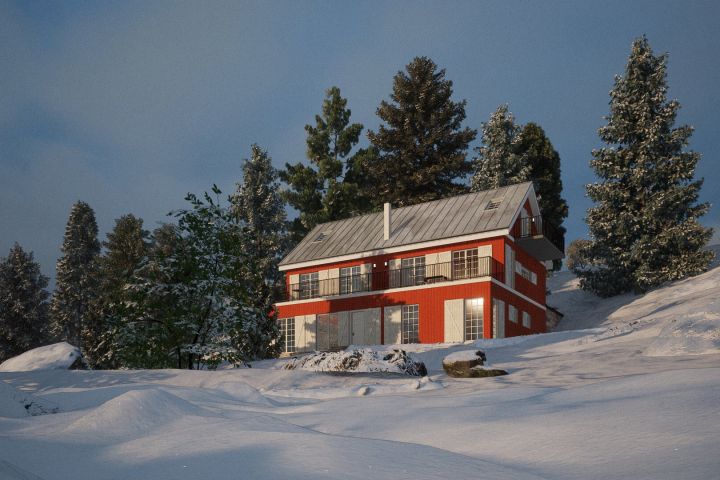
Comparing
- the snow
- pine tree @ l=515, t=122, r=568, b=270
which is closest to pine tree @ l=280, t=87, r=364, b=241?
pine tree @ l=515, t=122, r=568, b=270

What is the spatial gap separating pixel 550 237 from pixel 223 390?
25657 mm

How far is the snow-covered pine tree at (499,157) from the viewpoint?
144 ft

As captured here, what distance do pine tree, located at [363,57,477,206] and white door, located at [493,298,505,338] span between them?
1754cm

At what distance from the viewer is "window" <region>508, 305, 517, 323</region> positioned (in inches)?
1244

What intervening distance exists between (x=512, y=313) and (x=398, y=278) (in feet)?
20.2

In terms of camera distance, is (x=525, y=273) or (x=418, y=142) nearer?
(x=525, y=273)

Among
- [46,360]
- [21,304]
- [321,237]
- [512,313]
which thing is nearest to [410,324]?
[512,313]

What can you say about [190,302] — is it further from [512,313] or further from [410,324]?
[512,313]

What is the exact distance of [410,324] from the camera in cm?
3194

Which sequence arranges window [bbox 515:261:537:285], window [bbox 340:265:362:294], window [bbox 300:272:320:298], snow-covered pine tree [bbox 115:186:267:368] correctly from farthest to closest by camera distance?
window [bbox 300:272:320:298] → window [bbox 340:265:362:294] → window [bbox 515:261:537:285] → snow-covered pine tree [bbox 115:186:267:368]

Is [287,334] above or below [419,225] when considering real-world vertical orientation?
below

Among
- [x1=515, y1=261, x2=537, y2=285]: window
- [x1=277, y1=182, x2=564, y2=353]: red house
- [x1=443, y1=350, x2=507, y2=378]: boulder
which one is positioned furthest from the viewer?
[x1=515, y1=261, x2=537, y2=285]: window

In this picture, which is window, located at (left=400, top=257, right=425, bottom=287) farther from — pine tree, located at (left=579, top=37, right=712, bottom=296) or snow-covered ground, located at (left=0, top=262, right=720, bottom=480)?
snow-covered ground, located at (left=0, top=262, right=720, bottom=480)

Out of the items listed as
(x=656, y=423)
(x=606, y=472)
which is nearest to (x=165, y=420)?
(x=606, y=472)
